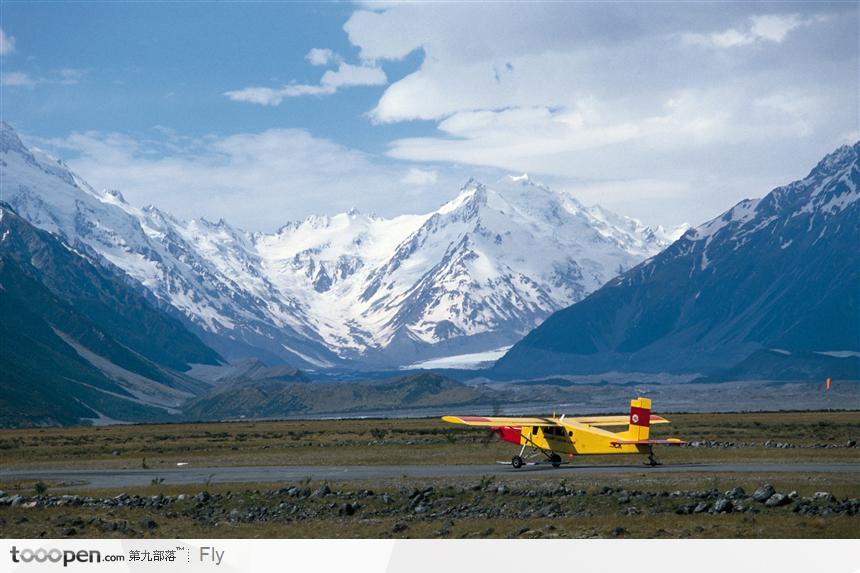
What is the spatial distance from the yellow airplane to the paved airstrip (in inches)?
39.1

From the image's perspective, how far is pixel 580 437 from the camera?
70625mm

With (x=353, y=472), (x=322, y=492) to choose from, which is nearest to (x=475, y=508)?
(x=322, y=492)

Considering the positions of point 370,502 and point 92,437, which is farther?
point 92,437

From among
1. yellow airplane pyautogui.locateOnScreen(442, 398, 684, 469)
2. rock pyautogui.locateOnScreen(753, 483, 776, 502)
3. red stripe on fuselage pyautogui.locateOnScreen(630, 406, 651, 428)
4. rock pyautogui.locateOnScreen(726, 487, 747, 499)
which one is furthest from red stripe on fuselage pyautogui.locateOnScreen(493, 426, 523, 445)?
rock pyautogui.locateOnScreen(753, 483, 776, 502)

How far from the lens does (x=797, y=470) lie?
6391 cm

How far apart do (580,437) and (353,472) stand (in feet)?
46.1

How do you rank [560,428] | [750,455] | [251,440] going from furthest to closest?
[251,440], [750,455], [560,428]

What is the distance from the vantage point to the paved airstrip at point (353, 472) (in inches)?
2584

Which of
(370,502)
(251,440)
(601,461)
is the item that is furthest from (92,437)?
(370,502)

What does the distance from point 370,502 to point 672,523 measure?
1536 cm

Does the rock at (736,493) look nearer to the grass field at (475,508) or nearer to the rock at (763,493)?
the grass field at (475,508)

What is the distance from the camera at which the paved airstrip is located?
215 feet
